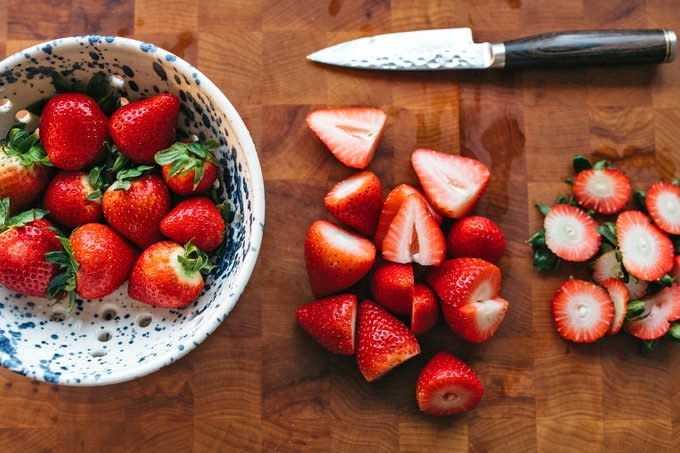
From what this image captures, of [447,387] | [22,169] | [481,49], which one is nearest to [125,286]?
[22,169]

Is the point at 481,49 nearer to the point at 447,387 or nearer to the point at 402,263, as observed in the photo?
the point at 402,263

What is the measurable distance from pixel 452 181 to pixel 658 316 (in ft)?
1.25

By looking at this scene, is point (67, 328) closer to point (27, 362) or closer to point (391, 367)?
point (27, 362)

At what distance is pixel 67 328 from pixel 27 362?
0.31ft

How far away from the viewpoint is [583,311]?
1090 mm

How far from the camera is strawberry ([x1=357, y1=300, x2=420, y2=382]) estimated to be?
104cm

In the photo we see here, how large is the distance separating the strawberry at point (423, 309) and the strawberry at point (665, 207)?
1.21 feet

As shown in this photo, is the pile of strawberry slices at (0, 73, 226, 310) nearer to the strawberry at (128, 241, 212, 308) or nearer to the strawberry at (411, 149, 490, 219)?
the strawberry at (128, 241, 212, 308)

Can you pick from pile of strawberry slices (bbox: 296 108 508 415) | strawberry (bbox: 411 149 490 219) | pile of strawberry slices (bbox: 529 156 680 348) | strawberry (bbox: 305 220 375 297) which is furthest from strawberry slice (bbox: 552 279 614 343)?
strawberry (bbox: 305 220 375 297)

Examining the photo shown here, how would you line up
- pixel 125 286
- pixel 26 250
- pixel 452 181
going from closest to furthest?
pixel 26 250
pixel 125 286
pixel 452 181

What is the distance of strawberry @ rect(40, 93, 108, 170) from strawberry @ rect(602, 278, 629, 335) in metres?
0.77

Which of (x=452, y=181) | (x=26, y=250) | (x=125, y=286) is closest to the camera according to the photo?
(x=26, y=250)

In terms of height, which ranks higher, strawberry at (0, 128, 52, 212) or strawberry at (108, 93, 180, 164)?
strawberry at (108, 93, 180, 164)

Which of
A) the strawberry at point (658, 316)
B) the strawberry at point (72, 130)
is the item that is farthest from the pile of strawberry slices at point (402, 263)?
the strawberry at point (72, 130)
